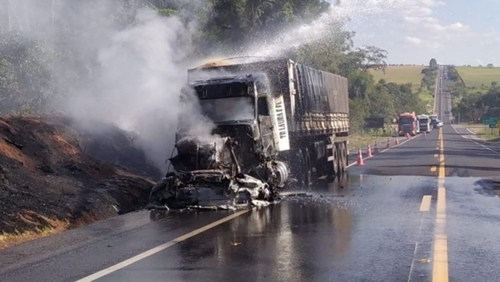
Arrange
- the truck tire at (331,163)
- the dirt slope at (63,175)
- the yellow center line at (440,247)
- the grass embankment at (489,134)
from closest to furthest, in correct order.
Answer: the yellow center line at (440,247) → the dirt slope at (63,175) → the truck tire at (331,163) → the grass embankment at (489,134)

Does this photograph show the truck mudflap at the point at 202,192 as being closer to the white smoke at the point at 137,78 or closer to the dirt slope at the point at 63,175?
the dirt slope at the point at 63,175

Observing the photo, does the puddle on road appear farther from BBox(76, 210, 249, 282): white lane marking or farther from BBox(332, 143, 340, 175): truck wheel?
BBox(76, 210, 249, 282): white lane marking

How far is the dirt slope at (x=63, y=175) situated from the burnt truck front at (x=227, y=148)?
160 centimetres

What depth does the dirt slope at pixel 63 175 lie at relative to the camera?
13062 mm

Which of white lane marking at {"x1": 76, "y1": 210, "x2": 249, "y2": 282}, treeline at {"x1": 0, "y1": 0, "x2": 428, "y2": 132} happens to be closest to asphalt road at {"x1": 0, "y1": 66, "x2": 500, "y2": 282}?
white lane marking at {"x1": 76, "y1": 210, "x2": 249, "y2": 282}

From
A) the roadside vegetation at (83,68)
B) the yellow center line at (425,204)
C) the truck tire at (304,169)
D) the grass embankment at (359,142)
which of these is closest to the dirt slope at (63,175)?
the roadside vegetation at (83,68)

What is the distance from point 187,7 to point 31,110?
13112 millimetres

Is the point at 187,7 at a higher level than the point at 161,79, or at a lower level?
higher

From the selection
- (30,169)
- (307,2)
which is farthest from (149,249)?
(307,2)

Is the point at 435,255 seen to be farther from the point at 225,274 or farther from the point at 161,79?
the point at 161,79

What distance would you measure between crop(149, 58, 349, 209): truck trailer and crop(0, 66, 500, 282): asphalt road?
2.73 feet

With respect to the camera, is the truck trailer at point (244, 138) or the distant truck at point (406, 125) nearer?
the truck trailer at point (244, 138)

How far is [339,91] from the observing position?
27.8 metres

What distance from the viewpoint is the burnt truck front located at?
49.1ft
